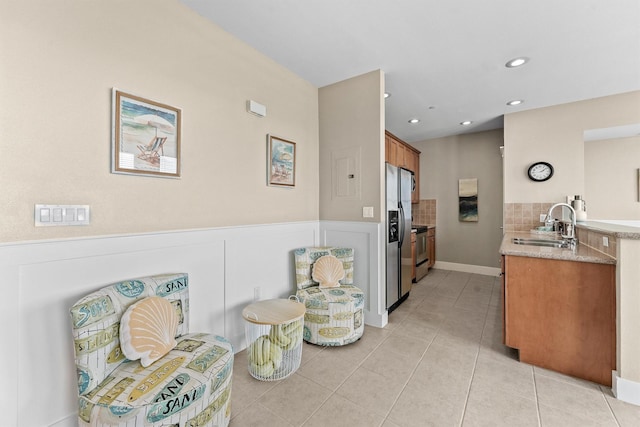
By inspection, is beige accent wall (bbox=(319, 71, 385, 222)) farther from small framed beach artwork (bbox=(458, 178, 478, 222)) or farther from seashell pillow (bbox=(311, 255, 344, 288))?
small framed beach artwork (bbox=(458, 178, 478, 222))

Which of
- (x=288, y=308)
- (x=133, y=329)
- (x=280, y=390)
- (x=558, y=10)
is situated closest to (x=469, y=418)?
(x=280, y=390)

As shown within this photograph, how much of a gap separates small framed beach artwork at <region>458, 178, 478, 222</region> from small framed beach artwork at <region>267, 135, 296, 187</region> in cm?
377

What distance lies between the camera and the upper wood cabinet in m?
4.02

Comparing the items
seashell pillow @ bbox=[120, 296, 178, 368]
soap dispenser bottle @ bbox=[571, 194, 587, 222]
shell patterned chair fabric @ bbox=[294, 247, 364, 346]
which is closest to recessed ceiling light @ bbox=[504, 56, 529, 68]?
soap dispenser bottle @ bbox=[571, 194, 587, 222]

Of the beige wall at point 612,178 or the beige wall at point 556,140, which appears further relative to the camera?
the beige wall at point 612,178

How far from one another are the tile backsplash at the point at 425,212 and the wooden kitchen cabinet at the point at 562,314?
3322mm

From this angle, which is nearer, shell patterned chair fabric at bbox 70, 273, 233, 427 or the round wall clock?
shell patterned chair fabric at bbox 70, 273, 233, 427

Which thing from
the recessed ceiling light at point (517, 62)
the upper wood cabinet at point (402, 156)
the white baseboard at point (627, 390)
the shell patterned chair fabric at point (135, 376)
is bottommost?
the white baseboard at point (627, 390)

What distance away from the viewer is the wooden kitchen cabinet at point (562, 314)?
1909 millimetres

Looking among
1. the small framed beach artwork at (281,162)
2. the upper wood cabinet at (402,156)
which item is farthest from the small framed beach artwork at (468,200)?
the small framed beach artwork at (281,162)

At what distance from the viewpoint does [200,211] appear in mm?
2096

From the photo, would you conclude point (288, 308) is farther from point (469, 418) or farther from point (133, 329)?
point (469, 418)

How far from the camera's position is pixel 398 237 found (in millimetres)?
3297

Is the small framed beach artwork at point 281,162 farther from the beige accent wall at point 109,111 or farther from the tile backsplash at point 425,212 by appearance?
the tile backsplash at point 425,212
